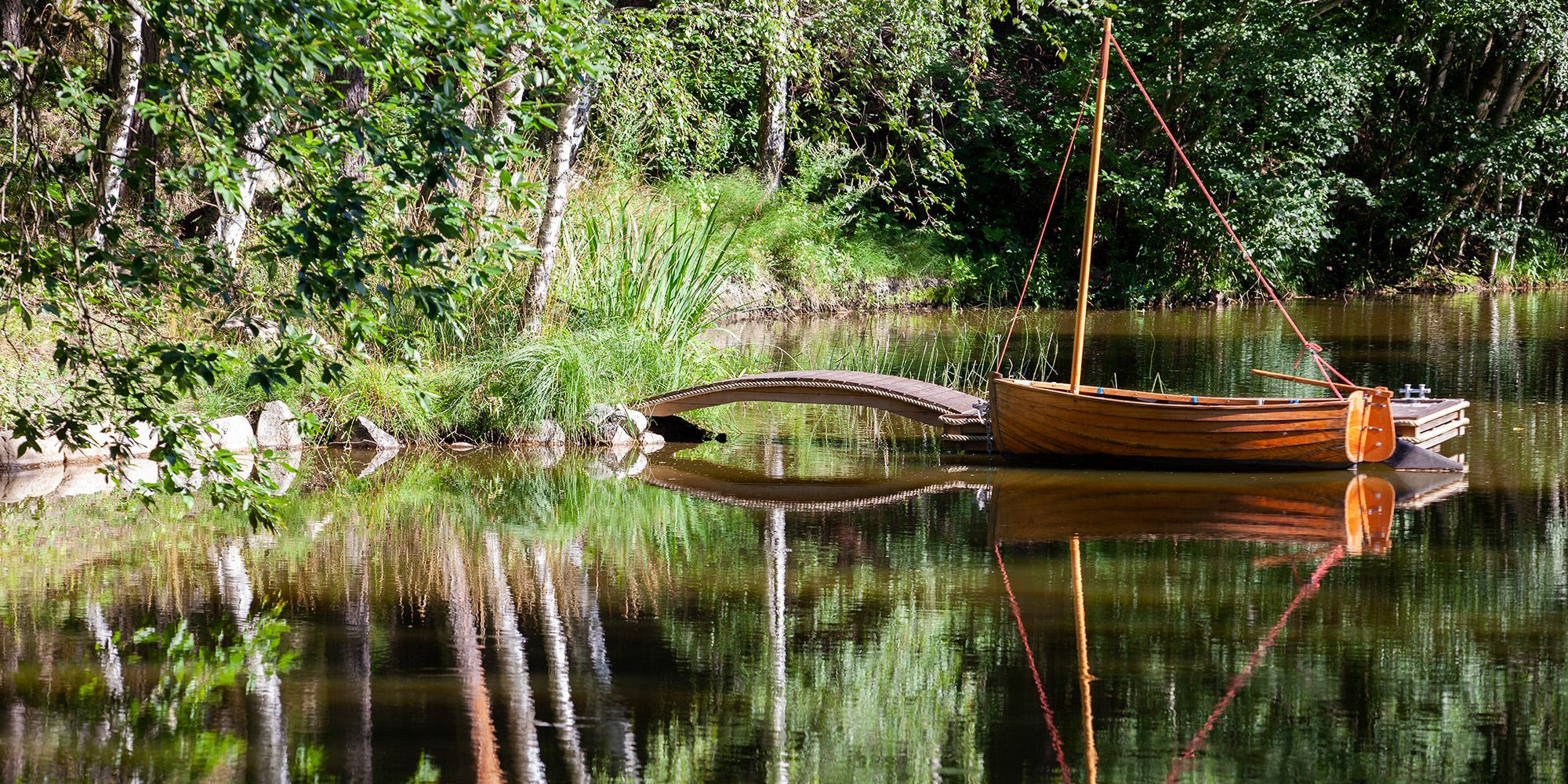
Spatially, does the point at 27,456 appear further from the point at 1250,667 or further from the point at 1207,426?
the point at 1250,667

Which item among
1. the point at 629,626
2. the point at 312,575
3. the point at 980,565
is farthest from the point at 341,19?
the point at 980,565

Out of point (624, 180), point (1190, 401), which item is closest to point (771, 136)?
point (624, 180)

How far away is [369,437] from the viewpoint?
37.4 feet

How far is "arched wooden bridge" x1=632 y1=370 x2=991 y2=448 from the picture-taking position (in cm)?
1091

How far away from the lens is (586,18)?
32.7 ft

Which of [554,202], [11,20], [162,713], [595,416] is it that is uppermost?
[11,20]

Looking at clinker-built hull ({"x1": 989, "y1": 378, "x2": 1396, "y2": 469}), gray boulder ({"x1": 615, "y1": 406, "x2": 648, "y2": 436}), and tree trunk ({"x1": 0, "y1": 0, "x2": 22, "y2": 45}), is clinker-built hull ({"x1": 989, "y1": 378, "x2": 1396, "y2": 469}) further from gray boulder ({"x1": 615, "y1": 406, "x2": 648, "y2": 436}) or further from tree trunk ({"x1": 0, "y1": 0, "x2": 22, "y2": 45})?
tree trunk ({"x1": 0, "y1": 0, "x2": 22, "y2": 45})

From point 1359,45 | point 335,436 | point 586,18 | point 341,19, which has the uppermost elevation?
point 1359,45

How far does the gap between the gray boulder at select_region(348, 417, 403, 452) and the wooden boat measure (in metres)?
4.65

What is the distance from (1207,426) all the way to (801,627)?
451 cm

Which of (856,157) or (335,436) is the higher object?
(856,157)

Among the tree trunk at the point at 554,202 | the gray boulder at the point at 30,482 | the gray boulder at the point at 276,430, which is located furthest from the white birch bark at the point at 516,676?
the tree trunk at the point at 554,202

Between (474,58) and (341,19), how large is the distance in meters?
0.67

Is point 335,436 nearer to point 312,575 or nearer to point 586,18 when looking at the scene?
point 586,18
